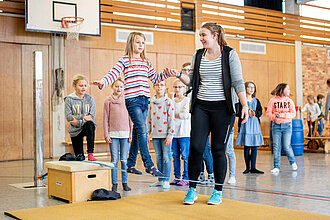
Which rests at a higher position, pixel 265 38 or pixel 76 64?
pixel 265 38

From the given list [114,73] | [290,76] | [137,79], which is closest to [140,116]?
[137,79]

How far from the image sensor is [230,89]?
3.21 metres

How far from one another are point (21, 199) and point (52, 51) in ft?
18.0

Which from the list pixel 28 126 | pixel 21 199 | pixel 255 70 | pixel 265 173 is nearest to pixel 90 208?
pixel 21 199

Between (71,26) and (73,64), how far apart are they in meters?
0.95

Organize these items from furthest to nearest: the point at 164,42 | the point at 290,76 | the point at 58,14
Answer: the point at 290,76
the point at 164,42
the point at 58,14

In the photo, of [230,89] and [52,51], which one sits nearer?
[230,89]

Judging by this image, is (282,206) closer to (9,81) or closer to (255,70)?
(9,81)

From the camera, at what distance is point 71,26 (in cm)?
846

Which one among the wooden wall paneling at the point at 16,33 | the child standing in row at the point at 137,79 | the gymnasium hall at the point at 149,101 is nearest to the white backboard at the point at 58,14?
the gymnasium hall at the point at 149,101

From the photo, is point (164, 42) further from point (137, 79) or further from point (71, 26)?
point (137, 79)

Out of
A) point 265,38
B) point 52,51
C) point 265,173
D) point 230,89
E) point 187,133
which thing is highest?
point 265,38

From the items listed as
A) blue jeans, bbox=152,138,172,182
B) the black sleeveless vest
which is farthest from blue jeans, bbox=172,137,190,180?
the black sleeveless vest

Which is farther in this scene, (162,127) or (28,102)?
(28,102)
